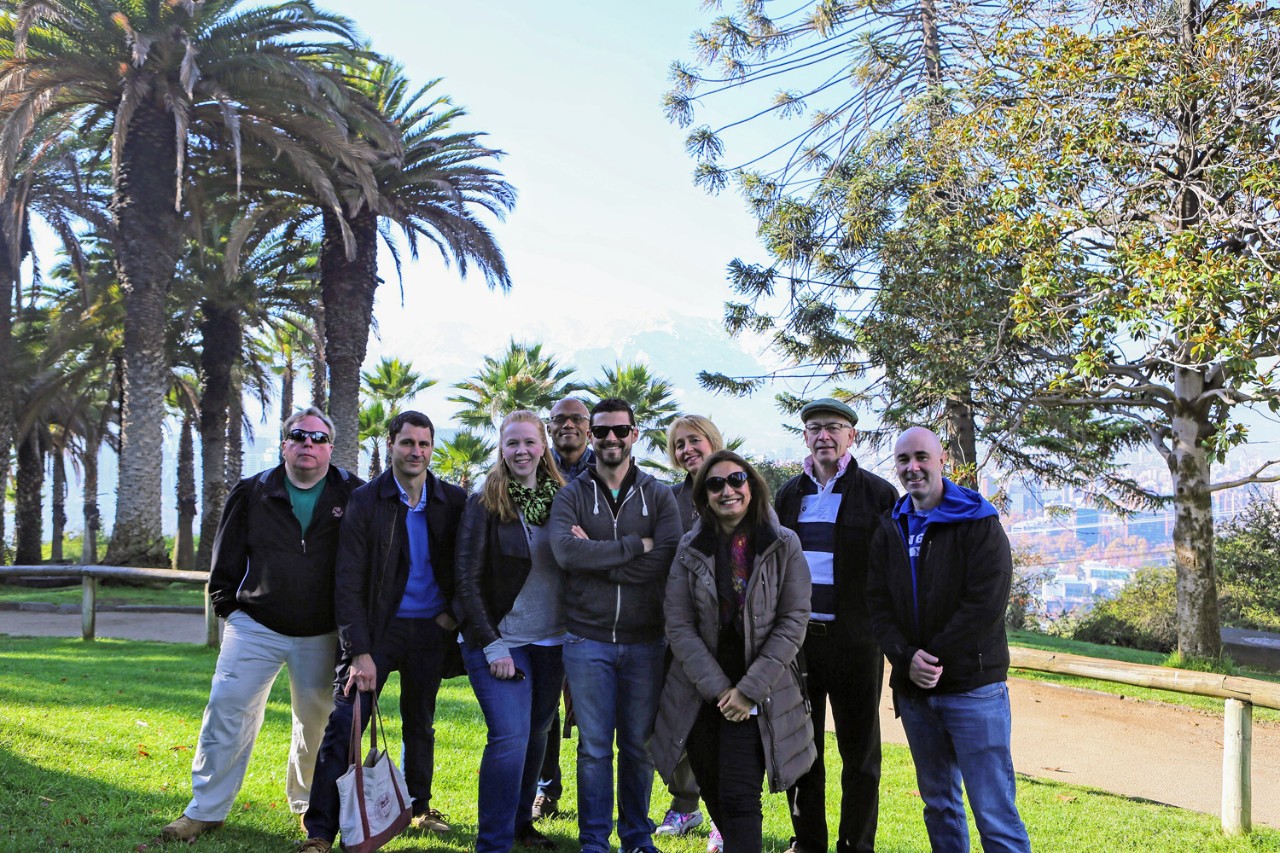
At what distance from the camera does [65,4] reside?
1531 centimetres

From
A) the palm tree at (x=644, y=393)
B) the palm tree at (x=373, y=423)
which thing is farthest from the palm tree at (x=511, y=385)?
the palm tree at (x=373, y=423)

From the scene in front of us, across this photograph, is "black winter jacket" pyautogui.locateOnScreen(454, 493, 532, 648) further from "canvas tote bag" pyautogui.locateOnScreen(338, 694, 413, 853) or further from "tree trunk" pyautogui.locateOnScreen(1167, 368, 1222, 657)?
"tree trunk" pyautogui.locateOnScreen(1167, 368, 1222, 657)

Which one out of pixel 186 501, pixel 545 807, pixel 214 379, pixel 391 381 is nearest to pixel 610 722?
pixel 545 807

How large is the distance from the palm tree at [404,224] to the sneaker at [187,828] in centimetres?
1535

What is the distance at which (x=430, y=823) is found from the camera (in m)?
4.70

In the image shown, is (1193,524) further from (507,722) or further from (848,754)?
(507,722)

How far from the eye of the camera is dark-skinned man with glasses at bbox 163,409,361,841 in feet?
14.4

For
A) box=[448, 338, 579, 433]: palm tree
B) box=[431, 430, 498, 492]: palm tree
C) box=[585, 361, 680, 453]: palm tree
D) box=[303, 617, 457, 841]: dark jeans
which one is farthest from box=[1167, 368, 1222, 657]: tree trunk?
box=[431, 430, 498, 492]: palm tree

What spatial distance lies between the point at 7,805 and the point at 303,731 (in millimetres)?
1397

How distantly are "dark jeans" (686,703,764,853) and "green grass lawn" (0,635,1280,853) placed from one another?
84cm

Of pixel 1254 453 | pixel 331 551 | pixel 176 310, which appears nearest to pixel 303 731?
pixel 331 551

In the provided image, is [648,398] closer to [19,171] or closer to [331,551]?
[19,171]

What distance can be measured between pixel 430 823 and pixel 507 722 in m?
0.92

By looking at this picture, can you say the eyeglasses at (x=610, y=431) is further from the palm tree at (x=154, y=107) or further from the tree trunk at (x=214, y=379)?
the tree trunk at (x=214, y=379)
